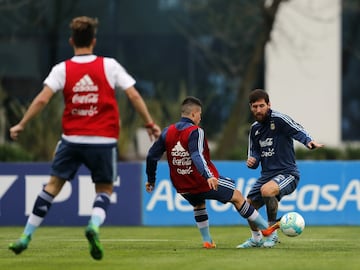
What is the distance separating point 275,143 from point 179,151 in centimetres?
126

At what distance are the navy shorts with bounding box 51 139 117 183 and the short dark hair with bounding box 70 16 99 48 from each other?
0.93m

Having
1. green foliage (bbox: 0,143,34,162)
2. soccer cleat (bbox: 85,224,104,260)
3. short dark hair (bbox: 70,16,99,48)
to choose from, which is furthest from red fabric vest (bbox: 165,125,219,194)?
green foliage (bbox: 0,143,34,162)

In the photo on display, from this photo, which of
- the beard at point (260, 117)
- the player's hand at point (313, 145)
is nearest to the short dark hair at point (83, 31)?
the beard at point (260, 117)

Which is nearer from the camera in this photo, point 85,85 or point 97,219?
point 97,219

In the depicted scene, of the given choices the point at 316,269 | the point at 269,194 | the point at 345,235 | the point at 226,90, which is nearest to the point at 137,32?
the point at 226,90

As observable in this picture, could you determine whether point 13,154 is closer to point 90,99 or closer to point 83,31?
point 90,99

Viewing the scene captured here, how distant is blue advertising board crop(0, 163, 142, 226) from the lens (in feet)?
58.5

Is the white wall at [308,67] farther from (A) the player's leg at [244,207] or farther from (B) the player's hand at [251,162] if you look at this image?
(A) the player's leg at [244,207]

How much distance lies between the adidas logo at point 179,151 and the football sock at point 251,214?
0.85m

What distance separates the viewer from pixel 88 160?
9828 millimetres

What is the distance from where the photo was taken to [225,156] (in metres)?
25.4

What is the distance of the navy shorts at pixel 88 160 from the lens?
9.80 meters

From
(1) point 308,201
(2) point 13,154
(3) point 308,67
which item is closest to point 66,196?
(1) point 308,201

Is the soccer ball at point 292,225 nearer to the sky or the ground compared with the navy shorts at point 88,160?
nearer to the ground
